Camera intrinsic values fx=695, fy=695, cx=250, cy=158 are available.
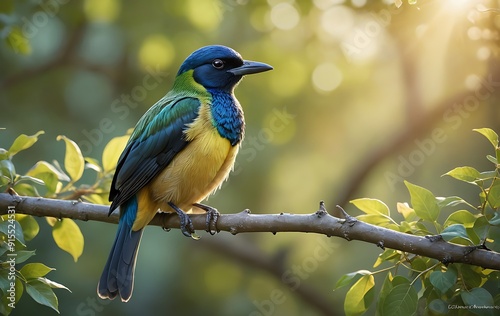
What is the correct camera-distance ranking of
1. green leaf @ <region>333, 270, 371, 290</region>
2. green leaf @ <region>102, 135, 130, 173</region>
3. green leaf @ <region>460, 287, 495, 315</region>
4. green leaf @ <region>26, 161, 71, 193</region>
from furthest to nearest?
green leaf @ <region>102, 135, 130, 173</region> → green leaf @ <region>26, 161, 71, 193</region> → green leaf @ <region>333, 270, 371, 290</region> → green leaf @ <region>460, 287, 495, 315</region>

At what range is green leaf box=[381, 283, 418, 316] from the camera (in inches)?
104

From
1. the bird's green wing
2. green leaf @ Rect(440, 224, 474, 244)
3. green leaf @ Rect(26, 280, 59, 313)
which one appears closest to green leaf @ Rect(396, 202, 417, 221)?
green leaf @ Rect(440, 224, 474, 244)

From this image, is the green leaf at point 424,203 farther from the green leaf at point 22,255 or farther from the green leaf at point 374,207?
the green leaf at point 22,255

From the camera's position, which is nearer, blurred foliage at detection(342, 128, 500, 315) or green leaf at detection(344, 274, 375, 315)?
blurred foliage at detection(342, 128, 500, 315)

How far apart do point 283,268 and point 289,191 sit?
0.75 m

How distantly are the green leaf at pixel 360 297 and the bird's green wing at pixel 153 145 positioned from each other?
143 centimetres

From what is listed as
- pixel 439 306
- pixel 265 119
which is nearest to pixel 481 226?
pixel 439 306

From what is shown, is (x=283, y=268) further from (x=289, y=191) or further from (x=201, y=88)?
(x=201, y=88)

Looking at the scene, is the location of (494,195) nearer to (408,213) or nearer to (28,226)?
(408,213)

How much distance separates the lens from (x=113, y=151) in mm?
3777

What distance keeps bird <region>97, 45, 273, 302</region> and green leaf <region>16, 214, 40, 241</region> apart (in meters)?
0.46

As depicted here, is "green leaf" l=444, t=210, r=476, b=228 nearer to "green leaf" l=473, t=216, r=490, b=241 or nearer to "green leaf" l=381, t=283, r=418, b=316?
"green leaf" l=473, t=216, r=490, b=241

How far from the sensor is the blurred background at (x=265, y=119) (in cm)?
623

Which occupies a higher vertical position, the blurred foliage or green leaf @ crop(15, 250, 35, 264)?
the blurred foliage
